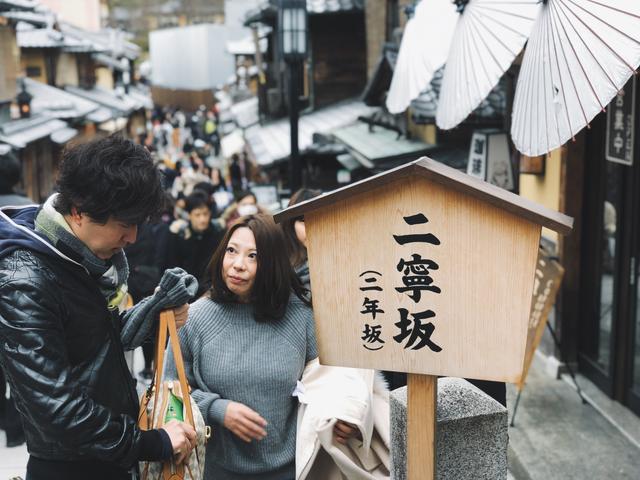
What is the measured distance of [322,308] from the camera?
3.45 meters

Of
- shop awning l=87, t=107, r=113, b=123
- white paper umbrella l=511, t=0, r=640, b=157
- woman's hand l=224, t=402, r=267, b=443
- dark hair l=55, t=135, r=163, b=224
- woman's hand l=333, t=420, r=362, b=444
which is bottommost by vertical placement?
shop awning l=87, t=107, r=113, b=123

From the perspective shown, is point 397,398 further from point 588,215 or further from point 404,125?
point 404,125

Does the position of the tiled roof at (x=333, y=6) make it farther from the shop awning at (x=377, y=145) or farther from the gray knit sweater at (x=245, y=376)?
the gray knit sweater at (x=245, y=376)

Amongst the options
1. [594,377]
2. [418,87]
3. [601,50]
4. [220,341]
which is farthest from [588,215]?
[220,341]

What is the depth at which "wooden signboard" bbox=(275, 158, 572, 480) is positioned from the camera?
312cm

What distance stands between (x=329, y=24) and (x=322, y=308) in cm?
2062

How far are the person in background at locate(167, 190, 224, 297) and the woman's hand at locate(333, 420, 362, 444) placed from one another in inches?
198

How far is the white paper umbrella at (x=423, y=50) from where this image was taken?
7398mm

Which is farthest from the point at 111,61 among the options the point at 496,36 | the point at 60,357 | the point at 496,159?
the point at 60,357

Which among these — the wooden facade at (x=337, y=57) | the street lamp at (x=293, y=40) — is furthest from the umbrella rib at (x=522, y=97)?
the wooden facade at (x=337, y=57)

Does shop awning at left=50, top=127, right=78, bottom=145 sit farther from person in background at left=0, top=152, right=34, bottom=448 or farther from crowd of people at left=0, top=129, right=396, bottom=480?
crowd of people at left=0, top=129, right=396, bottom=480

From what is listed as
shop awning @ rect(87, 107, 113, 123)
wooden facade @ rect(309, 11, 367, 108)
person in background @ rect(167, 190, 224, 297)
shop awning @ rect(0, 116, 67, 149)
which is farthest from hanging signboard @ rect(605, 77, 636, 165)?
shop awning @ rect(87, 107, 113, 123)

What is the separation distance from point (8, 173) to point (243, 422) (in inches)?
181

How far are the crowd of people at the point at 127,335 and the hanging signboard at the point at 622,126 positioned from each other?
13.7 ft
